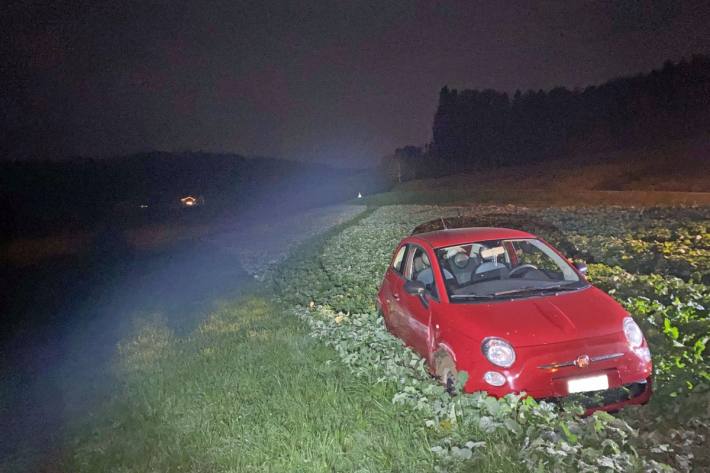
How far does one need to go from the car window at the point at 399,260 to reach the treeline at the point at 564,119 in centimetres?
9218

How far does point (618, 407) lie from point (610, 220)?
1798 centimetres

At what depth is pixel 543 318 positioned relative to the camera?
16.6ft

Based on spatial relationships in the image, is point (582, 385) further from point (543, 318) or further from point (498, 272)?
point (498, 272)

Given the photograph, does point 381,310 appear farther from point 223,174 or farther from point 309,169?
point 309,169

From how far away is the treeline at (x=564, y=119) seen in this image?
88.1 meters

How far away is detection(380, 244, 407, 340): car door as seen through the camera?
6867mm

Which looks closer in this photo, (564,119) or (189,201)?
(189,201)

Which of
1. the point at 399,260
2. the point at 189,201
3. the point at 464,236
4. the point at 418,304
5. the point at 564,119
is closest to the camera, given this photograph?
the point at 418,304

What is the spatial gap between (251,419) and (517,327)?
8.75ft

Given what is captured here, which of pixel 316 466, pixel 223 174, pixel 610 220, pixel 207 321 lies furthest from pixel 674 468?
A: pixel 223 174

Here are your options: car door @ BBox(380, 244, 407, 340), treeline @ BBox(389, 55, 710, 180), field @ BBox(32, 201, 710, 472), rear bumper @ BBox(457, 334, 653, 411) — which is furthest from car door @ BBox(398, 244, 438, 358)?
treeline @ BBox(389, 55, 710, 180)

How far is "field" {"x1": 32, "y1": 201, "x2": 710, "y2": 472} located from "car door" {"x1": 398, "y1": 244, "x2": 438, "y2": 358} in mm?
209

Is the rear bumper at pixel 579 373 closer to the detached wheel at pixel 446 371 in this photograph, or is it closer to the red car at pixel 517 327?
the red car at pixel 517 327

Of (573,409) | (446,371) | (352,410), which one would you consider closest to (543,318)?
(573,409)
